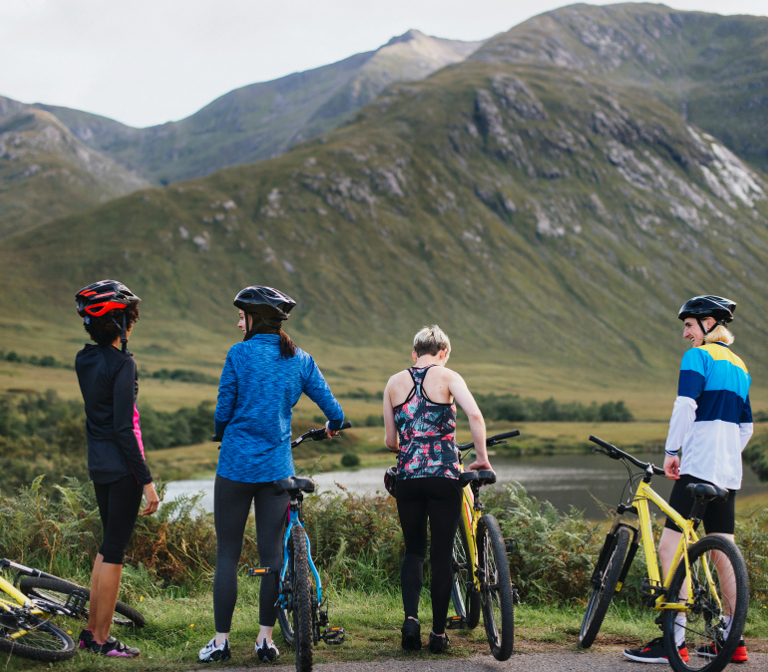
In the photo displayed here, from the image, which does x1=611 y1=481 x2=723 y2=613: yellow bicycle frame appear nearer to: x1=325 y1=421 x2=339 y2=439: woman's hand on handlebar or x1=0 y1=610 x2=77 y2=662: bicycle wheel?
x1=325 y1=421 x2=339 y2=439: woman's hand on handlebar

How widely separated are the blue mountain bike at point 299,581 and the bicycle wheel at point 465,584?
1172 millimetres

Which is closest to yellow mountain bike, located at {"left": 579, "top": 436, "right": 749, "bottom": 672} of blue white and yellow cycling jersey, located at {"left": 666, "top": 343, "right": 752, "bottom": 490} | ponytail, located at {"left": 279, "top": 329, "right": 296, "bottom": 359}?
blue white and yellow cycling jersey, located at {"left": 666, "top": 343, "right": 752, "bottom": 490}

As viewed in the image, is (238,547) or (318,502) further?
(318,502)

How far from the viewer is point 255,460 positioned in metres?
5.24

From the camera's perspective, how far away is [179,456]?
85.6 metres

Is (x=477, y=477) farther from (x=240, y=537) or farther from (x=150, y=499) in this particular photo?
(x=150, y=499)

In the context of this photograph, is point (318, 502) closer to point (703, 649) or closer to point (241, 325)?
point (241, 325)

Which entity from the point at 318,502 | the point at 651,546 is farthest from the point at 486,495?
the point at 651,546

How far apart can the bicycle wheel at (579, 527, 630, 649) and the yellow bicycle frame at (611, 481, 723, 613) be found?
0.10 m

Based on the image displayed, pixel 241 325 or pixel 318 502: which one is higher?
pixel 241 325

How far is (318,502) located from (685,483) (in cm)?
422

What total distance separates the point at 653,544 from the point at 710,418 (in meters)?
1.08

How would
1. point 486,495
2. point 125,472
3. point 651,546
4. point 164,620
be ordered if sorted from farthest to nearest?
point 486,495
point 164,620
point 651,546
point 125,472

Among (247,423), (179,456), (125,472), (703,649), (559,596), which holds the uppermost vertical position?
(247,423)
